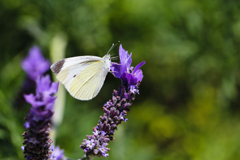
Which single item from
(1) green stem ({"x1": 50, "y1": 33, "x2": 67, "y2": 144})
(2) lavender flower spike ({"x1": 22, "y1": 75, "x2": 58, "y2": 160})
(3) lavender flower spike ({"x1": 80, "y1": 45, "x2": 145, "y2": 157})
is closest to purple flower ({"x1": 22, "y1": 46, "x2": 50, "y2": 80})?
(1) green stem ({"x1": 50, "y1": 33, "x2": 67, "y2": 144})

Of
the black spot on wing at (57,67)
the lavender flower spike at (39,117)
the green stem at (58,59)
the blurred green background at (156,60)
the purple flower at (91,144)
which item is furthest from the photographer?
the blurred green background at (156,60)

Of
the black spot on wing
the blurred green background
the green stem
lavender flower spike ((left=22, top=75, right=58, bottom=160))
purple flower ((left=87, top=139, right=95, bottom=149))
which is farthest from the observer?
the blurred green background

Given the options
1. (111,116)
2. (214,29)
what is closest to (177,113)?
(214,29)

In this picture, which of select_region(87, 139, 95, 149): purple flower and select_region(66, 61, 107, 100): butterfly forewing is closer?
select_region(87, 139, 95, 149): purple flower

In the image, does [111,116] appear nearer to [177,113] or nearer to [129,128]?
[129,128]

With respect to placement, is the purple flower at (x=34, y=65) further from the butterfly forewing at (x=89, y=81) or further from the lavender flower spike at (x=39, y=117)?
the lavender flower spike at (x=39, y=117)

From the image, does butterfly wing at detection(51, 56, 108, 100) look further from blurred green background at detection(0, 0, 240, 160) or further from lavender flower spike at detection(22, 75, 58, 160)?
blurred green background at detection(0, 0, 240, 160)

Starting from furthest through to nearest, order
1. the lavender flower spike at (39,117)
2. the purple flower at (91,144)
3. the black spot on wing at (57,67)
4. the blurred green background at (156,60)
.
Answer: the blurred green background at (156,60) → the black spot on wing at (57,67) → the purple flower at (91,144) → the lavender flower spike at (39,117)

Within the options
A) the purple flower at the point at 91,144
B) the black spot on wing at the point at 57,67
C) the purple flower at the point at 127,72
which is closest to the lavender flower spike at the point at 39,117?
the purple flower at the point at 91,144
